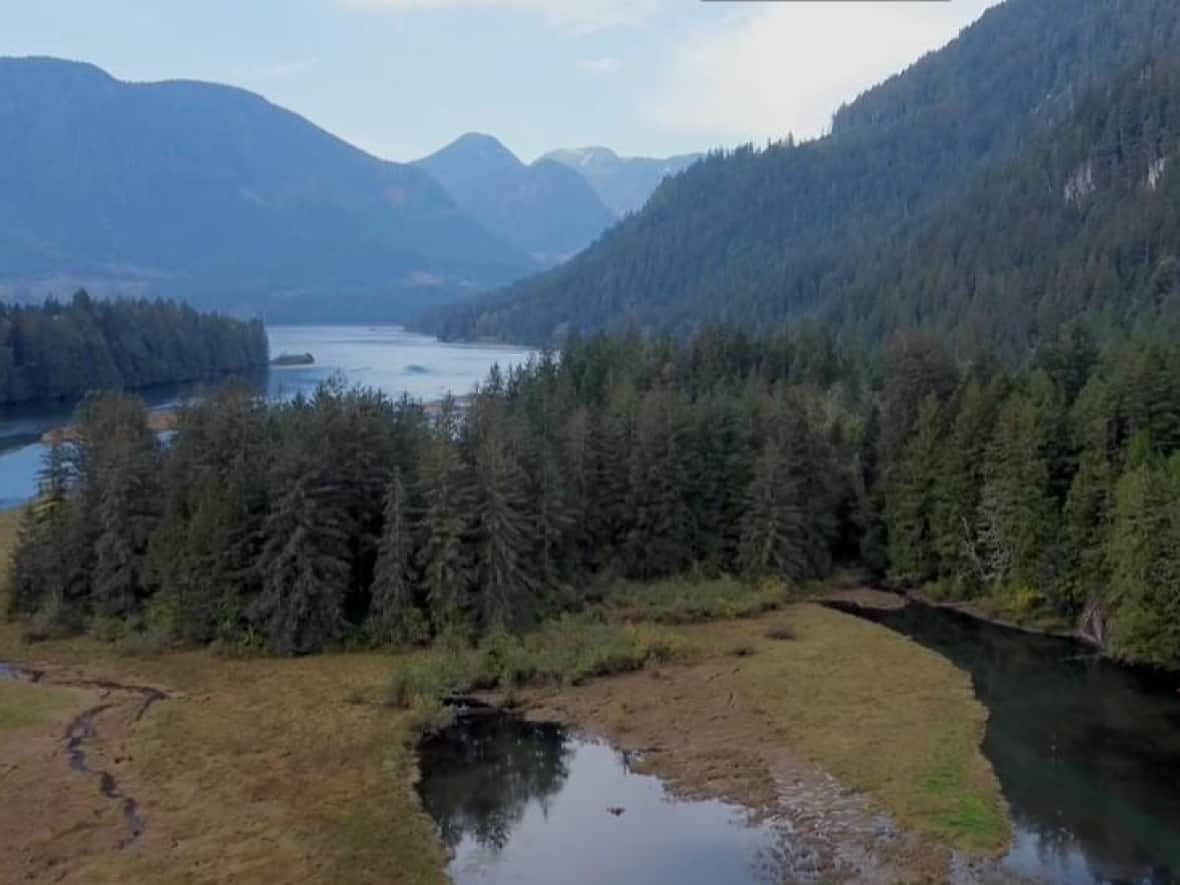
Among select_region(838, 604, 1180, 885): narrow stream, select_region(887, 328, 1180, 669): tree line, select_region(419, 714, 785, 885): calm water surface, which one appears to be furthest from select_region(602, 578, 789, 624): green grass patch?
select_region(419, 714, 785, 885): calm water surface

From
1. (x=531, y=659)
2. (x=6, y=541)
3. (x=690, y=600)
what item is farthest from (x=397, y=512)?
(x=6, y=541)

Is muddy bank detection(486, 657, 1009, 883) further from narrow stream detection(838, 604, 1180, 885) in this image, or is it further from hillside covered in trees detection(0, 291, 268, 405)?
hillside covered in trees detection(0, 291, 268, 405)

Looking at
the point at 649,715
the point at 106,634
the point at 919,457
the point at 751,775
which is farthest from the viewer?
the point at 919,457

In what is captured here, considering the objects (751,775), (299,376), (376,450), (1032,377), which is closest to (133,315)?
(299,376)

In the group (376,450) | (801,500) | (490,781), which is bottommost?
(490,781)

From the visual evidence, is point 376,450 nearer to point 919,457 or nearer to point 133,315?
point 919,457

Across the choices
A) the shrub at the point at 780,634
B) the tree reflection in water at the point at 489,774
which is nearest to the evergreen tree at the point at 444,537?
the tree reflection in water at the point at 489,774

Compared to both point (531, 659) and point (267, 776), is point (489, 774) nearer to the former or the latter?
point (267, 776)

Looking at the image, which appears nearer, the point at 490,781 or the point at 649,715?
the point at 490,781
